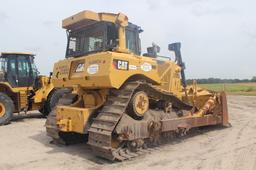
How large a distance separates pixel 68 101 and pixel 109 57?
2216 millimetres

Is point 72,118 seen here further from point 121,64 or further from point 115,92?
point 121,64

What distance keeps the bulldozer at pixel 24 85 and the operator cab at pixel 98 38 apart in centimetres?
521

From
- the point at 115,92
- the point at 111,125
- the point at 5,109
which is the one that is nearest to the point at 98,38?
the point at 115,92

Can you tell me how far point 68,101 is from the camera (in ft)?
29.0

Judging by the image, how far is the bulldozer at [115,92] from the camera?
7137mm

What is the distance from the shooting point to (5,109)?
507 inches

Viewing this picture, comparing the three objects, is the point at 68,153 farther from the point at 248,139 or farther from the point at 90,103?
the point at 248,139

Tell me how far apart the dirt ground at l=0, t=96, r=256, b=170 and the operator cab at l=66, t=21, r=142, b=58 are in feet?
7.61

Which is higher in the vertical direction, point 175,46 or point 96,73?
point 175,46

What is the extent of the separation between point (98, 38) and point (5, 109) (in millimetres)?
6372

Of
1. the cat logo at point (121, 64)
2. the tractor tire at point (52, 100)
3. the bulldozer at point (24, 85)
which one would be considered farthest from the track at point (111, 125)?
the bulldozer at point (24, 85)

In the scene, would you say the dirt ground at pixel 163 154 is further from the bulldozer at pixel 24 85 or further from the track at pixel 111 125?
the bulldozer at pixel 24 85

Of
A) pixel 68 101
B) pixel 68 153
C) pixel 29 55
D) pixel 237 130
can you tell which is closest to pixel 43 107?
pixel 29 55

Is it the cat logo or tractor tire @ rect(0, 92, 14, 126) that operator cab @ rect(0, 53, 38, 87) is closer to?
tractor tire @ rect(0, 92, 14, 126)
